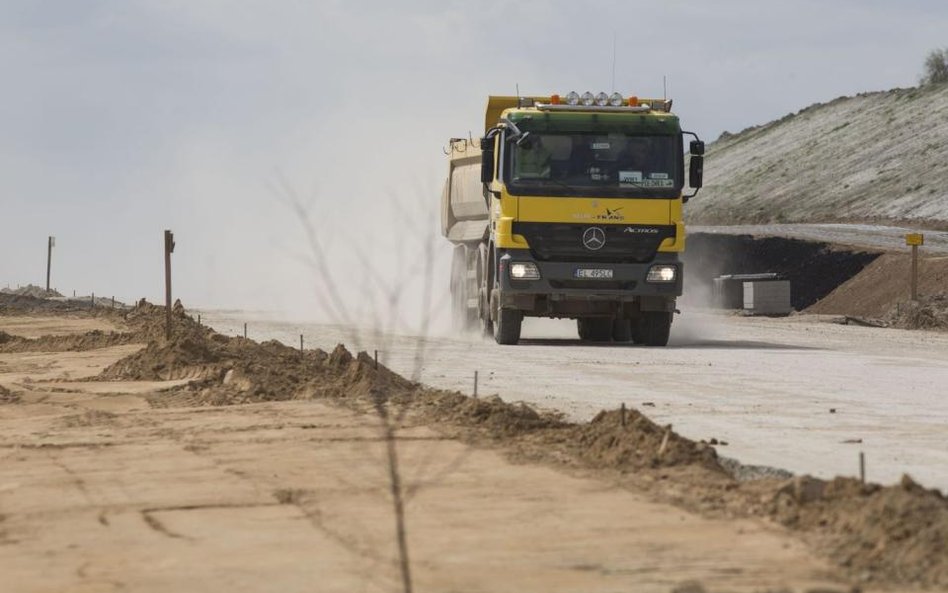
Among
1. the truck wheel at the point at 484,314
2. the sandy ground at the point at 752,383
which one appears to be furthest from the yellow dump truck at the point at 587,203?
the truck wheel at the point at 484,314

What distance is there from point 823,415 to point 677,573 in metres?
7.73

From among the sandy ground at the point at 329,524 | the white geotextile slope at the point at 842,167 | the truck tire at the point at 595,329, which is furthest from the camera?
the white geotextile slope at the point at 842,167

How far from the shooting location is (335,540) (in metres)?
8.95

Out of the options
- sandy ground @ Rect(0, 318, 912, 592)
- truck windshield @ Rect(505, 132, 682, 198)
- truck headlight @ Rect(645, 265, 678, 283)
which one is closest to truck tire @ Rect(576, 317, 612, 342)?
truck headlight @ Rect(645, 265, 678, 283)

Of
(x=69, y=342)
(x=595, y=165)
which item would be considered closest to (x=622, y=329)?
(x=595, y=165)

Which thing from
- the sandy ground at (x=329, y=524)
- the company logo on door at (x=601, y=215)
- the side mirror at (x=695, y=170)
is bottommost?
the sandy ground at (x=329, y=524)

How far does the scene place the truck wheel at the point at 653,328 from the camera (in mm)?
26398

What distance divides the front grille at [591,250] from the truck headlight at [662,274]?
21 cm

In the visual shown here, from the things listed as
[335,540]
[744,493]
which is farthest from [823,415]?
[335,540]

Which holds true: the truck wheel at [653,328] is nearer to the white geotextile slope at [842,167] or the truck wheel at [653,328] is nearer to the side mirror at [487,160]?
the side mirror at [487,160]

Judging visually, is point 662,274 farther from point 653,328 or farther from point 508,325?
point 508,325

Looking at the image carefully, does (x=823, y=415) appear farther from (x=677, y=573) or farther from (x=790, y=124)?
(x=790, y=124)

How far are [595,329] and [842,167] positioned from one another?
59.2m

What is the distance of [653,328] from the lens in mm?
26641
